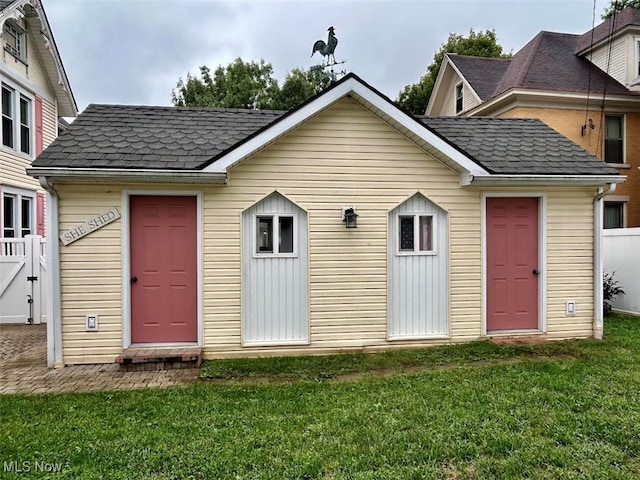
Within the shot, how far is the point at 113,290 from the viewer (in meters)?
5.85

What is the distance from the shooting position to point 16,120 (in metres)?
11.0

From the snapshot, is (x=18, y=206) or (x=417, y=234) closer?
(x=417, y=234)

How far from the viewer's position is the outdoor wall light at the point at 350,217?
6148 millimetres

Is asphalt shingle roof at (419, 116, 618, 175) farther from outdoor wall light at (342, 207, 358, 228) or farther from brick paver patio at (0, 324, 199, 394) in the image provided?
brick paver patio at (0, 324, 199, 394)

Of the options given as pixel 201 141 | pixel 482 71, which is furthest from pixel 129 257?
pixel 482 71

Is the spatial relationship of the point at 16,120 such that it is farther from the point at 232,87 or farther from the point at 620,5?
the point at 620,5

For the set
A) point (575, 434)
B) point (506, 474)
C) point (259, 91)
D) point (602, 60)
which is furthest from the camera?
point (259, 91)

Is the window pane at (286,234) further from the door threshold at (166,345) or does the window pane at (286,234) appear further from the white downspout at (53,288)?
the white downspout at (53,288)

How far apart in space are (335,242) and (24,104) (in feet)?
35.8

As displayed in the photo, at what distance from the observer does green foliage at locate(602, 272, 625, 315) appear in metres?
8.87

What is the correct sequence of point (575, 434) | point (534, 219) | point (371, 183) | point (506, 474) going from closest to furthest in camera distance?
1. point (506, 474)
2. point (575, 434)
3. point (371, 183)
4. point (534, 219)

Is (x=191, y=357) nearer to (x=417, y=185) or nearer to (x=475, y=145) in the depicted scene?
(x=417, y=185)

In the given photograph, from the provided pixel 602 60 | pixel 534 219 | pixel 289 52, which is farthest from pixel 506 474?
pixel 289 52

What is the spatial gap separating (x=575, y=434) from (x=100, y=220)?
611 cm
